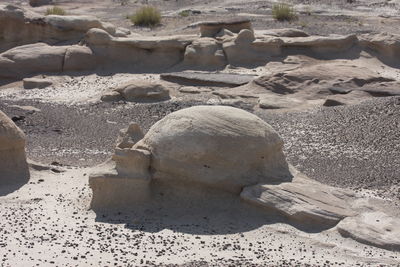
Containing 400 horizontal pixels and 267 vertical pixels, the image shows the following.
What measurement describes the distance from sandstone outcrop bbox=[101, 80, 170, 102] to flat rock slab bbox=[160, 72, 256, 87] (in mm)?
1017

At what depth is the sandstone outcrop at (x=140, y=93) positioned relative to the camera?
1602 cm

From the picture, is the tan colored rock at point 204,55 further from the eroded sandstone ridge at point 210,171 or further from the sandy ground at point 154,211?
the eroded sandstone ridge at point 210,171

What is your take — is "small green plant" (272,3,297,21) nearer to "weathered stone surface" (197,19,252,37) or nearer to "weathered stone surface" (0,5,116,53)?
"weathered stone surface" (197,19,252,37)

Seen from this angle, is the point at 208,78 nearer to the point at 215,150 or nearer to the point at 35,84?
the point at 35,84

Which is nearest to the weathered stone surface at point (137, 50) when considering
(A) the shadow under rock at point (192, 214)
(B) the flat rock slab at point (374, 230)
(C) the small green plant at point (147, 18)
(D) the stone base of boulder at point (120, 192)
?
(C) the small green plant at point (147, 18)

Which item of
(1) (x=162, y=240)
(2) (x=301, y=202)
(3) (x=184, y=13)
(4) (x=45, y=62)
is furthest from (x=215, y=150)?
(3) (x=184, y=13)

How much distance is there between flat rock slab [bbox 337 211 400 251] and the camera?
8.12m

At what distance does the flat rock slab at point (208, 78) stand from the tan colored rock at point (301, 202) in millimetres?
7711

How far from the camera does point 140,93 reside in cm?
1605

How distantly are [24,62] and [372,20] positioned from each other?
1143 centimetres

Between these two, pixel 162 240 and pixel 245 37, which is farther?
pixel 245 37

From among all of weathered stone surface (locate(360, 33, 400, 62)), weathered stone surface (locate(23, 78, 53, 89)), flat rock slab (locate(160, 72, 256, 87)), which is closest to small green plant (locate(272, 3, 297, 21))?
weathered stone surface (locate(360, 33, 400, 62))

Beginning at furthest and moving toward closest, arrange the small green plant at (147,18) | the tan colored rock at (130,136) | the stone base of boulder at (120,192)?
the small green plant at (147,18) < the tan colored rock at (130,136) < the stone base of boulder at (120,192)

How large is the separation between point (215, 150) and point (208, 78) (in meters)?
8.10
